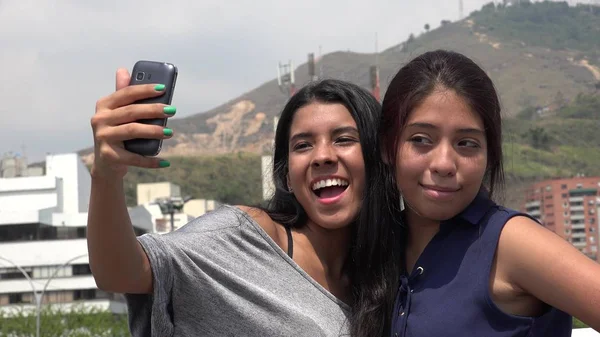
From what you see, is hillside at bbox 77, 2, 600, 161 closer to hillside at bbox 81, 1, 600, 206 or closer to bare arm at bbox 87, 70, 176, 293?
hillside at bbox 81, 1, 600, 206

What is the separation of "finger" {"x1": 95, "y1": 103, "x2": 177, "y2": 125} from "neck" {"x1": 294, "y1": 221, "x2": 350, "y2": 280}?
123cm

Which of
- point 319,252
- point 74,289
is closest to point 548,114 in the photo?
point 74,289

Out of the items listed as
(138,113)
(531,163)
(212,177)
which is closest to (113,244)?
(138,113)

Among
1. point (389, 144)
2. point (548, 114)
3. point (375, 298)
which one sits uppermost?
point (389, 144)

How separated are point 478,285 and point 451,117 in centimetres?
51

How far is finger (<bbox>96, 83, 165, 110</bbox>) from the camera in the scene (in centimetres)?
261

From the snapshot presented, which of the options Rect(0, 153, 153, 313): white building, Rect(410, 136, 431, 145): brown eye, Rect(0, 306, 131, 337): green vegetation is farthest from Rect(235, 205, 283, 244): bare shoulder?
Rect(0, 153, 153, 313): white building

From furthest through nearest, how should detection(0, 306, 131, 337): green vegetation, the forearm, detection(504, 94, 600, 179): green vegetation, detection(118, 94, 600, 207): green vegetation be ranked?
detection(118, 94, 600, 207): green vegetation
detection(504, 94, 600, 179): green vegetation
detection(0, 306, 131, 337): green vegetation
the forearm

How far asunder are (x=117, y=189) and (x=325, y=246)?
119 cm

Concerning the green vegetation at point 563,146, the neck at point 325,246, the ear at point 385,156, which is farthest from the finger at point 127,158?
the green vegetation at point 563,146

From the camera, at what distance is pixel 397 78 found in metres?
3.32

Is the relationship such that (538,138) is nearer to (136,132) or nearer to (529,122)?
(529,122)

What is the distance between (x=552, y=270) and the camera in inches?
107

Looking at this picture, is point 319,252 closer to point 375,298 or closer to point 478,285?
point 375,298
